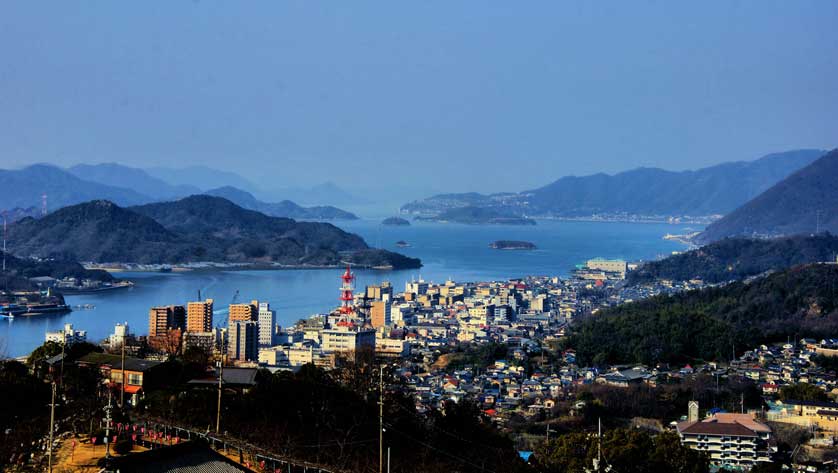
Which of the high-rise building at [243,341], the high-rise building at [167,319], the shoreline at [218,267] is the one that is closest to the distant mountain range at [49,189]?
the shoreline at [218,267]

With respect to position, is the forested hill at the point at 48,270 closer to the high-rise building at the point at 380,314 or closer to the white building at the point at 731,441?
the high-rise building at the point at 380,314

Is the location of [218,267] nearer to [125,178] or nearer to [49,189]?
[49,189]

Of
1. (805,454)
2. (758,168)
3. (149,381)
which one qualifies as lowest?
(805,454)

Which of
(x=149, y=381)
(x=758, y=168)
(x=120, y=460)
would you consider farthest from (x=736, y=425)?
(x=758, y=168)

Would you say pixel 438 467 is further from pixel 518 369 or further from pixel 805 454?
pixel 518 369

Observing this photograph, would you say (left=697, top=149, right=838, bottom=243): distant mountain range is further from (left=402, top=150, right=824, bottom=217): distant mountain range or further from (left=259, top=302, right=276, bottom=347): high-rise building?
(left=259, top=302, right=276, bottom=347): high-rise building

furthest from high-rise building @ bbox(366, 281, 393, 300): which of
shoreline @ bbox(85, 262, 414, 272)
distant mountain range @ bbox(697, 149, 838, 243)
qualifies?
distant mountain range @ bbox(697, 149, 838, 243)

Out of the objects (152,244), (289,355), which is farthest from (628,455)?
(152,244)
